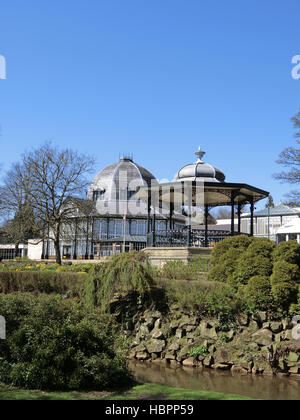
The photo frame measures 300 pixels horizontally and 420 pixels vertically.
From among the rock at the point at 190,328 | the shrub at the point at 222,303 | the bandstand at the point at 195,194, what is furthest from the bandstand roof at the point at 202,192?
the rock at the point at 190,328

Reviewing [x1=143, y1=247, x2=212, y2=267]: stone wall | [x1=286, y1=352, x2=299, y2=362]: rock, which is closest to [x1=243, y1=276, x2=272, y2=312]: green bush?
[x1=286, y1=352, x2=299, y2=362]: rock

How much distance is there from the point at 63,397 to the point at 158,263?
43.1 ft

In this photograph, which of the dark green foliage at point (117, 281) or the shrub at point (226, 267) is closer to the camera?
the dark green foliage at point (117, 281)

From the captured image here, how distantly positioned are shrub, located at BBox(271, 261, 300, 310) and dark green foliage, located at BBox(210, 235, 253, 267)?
199 centimetres

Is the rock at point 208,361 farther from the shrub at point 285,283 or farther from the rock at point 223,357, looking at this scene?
the shrub at point 285,283

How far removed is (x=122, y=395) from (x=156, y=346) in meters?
5.12

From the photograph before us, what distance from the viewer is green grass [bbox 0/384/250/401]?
670 centimetres

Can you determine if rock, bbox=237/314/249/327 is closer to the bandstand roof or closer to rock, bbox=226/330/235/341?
rock, bbox=226/330/235/341

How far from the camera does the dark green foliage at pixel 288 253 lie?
12.6 m

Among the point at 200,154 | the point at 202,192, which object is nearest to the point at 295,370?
the point at 202,192

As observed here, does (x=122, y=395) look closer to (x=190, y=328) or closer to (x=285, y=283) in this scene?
(x=190, y=328)

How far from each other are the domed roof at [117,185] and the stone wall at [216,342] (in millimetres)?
37134

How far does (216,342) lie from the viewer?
1180 centimetres

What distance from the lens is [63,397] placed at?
6793 millimetres
